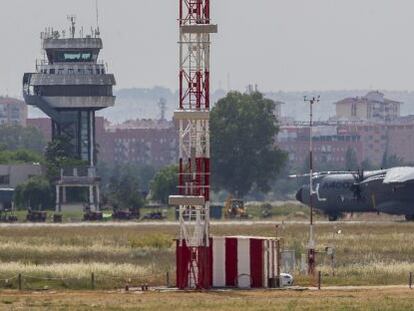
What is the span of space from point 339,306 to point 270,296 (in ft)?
18.4

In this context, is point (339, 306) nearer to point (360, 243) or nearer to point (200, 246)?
point (200, 246)

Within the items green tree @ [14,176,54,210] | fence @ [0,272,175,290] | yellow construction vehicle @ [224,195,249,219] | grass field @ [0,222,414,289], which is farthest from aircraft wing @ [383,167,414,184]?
fence @ [0,272,175,290]

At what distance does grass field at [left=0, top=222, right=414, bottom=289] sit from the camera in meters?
77.4

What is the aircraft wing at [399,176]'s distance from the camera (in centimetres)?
14375

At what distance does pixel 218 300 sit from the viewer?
6612 centimetres

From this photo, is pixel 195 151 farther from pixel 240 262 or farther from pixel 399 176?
pixel 399 176

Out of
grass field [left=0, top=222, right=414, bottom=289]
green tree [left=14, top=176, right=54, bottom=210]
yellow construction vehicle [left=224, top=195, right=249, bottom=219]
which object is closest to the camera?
grass field [left=0, top=222, right=414, bottom=289]

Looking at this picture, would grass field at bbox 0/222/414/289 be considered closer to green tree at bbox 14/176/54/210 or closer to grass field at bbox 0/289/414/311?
grass field at bbox 0/289/414/311

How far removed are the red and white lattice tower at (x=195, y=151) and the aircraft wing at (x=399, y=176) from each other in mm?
73785

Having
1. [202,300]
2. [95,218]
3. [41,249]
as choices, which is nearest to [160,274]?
[202,300]

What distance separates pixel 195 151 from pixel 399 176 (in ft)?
247

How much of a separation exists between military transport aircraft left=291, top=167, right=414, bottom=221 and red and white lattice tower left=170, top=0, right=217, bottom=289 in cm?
7379

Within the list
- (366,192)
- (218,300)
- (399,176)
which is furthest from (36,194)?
(218,300)

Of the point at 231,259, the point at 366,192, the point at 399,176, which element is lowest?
the point at 231,259
